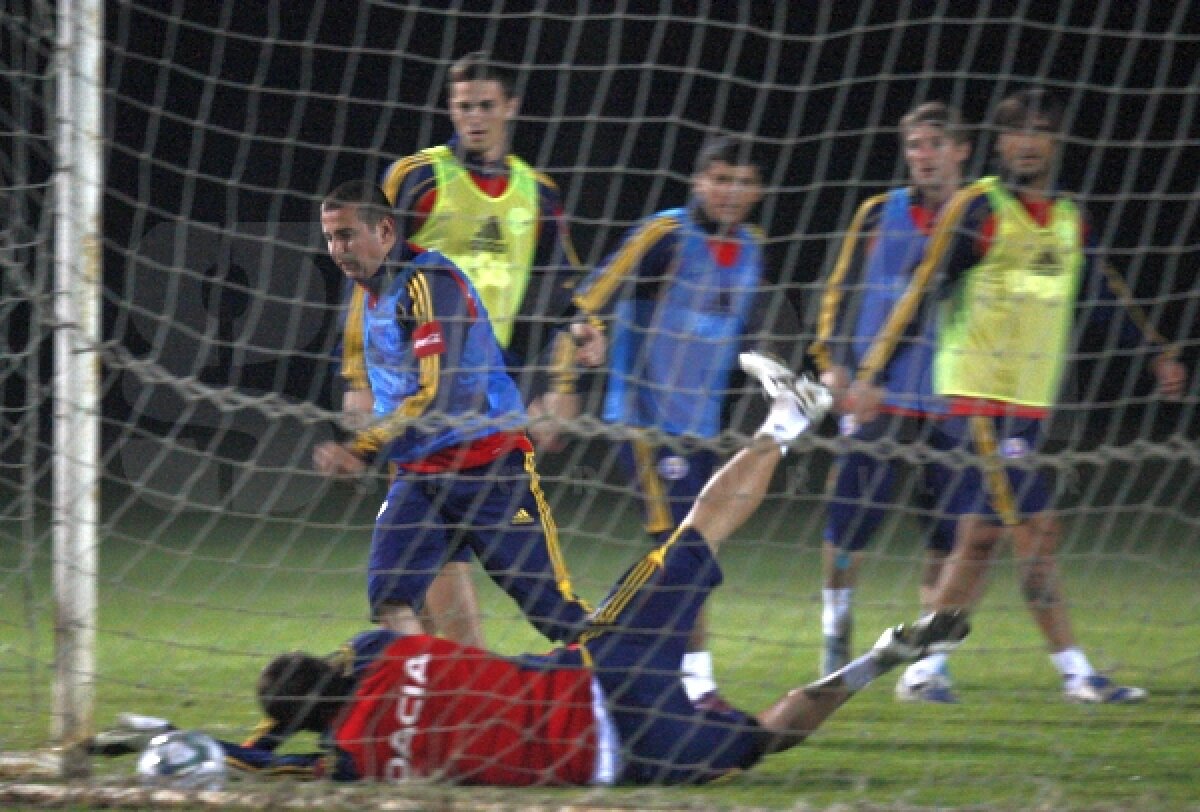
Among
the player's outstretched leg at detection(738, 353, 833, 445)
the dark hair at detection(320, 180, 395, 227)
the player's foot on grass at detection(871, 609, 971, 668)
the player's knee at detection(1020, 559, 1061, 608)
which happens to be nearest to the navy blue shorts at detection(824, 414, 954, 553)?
the player's knee at detection(1020, 559, 1061, 608)

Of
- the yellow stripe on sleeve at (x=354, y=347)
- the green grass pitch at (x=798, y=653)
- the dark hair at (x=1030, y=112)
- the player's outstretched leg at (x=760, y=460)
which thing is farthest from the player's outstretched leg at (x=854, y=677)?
the yellow stripe on sleeve at (x=354, y=347)

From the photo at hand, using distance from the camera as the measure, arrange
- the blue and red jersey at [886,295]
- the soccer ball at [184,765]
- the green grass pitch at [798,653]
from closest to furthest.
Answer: the soccer ball at [184,765] < the green grass pitch at [798,653] < the blue and red jersey at [886,295]

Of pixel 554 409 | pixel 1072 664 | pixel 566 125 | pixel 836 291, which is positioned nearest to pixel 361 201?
pixel 554 409

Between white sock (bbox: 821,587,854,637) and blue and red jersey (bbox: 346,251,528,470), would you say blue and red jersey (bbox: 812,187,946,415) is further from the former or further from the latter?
blue and red jersey (bbox: 346,251,528,470)

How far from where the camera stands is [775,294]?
205 inches

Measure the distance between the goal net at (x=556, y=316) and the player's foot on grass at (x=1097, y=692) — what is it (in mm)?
110

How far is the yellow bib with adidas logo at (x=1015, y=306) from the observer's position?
4660 mm

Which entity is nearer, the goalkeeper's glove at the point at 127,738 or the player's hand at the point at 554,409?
the goalkeeper's glove at the point at 127,738

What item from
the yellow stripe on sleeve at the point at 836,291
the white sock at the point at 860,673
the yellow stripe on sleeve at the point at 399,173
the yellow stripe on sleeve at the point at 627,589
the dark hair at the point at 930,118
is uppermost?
the dark hair at the point at 930,118

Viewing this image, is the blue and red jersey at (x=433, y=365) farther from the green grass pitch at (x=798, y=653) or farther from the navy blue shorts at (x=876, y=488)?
the navy blue shorts at (x=876, y=488)

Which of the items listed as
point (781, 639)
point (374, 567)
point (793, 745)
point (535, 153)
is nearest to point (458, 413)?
point (374, 567)

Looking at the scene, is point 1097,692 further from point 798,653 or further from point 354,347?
point 354,347

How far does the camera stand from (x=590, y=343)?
4527mm

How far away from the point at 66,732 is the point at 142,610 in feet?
8.80
